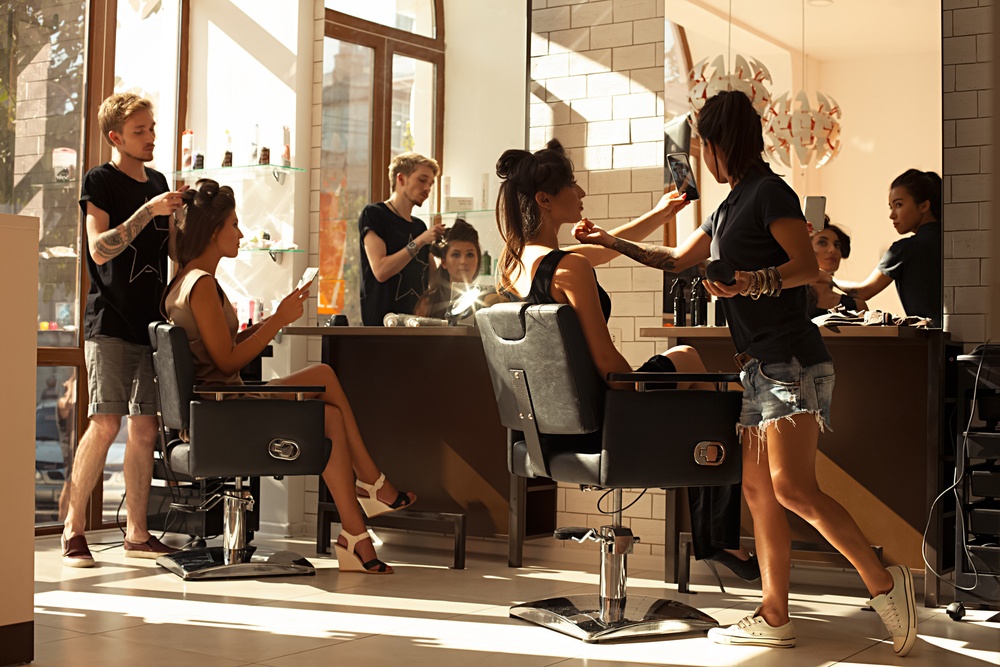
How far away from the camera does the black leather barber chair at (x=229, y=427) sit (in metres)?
3.78

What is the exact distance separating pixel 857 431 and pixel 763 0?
5.60ft

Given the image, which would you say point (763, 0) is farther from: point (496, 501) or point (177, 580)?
point (177, 580)

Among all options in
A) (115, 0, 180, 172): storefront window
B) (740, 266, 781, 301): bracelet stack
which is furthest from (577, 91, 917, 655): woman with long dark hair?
(115, 0, 180, 172): storefront window

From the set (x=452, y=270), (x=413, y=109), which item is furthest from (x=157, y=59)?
(x=452, y=270)

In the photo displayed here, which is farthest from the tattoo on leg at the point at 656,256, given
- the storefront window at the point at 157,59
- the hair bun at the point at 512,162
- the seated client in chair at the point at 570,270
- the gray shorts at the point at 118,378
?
the storefront window at the point at 157,59

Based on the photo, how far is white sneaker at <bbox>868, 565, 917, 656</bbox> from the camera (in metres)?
2.92

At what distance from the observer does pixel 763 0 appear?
4.38 metres

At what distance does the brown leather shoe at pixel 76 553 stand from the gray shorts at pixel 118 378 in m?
0.48

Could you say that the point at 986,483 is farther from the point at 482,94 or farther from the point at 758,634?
the point at 482,94

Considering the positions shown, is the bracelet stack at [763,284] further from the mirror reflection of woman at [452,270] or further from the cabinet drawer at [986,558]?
the mirror reflection of woman at [452,270]

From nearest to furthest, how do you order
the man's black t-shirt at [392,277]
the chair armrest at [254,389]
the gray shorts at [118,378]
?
the chair armrest at [254,389], the gray shorts at [118,378], the man's black t-shirt at [392,277]

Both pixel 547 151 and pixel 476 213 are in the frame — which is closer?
pixel 547 151

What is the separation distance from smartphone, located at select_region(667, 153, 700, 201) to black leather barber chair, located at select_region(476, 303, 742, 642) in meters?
1.01

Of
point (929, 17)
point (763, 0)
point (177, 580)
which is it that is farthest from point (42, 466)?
point (929, 17)
